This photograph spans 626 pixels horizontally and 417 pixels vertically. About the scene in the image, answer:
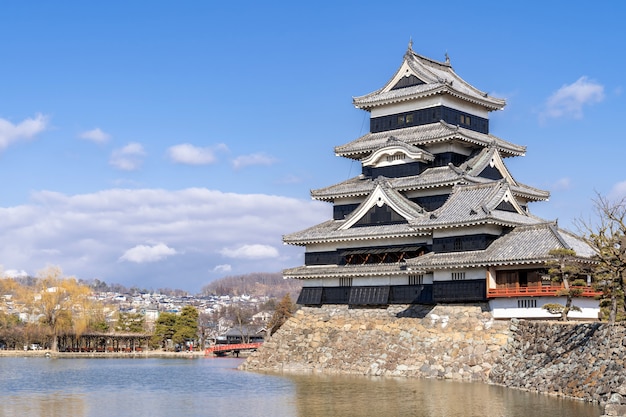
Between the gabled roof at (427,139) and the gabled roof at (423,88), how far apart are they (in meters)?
1.73

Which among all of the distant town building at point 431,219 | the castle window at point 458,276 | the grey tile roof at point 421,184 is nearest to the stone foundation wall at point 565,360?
the distant town building at point 431,219

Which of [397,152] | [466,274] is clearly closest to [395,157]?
[397,152]

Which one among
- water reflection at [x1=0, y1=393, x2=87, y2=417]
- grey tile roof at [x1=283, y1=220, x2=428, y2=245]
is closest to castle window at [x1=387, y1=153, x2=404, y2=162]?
grey tile roof at [x1=283, y1=220, x2=428, y2=245]

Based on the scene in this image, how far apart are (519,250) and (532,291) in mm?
1855

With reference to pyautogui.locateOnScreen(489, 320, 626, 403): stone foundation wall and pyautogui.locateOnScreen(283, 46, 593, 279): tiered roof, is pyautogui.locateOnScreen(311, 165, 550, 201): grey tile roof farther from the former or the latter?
pyautogui.locateOnScreen(489, 320, 626, 403): stone foundation wall

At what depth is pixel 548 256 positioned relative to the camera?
1357 inches

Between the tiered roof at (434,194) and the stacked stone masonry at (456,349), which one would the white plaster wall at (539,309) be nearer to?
the stacked stone masonry at (456,349)

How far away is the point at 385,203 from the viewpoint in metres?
42.8

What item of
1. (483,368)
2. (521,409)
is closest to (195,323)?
(483,368)

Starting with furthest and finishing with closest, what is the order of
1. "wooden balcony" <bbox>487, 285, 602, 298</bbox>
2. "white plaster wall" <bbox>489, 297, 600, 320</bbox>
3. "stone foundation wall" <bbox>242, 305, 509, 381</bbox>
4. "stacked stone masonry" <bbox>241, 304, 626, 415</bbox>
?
"stone foundation wall" <bbox>242, 305, 509, 381</bbox> < "white plaster wall" <bbox>489, 297, 600, 320</bbox> < "wooden balcony" <bbox>487, 285, 602, 298</bbox> < "stacked stone masonry" <bbox>241, 304, 626, 415</bbox>

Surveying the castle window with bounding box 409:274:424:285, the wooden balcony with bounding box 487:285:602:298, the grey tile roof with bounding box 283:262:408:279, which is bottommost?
the wooden balcony with bounding box 487:285:602:298

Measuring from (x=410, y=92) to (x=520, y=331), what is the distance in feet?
56.1

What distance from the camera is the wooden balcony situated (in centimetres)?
3499

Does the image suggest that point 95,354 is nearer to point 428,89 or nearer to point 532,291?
point 428,89
